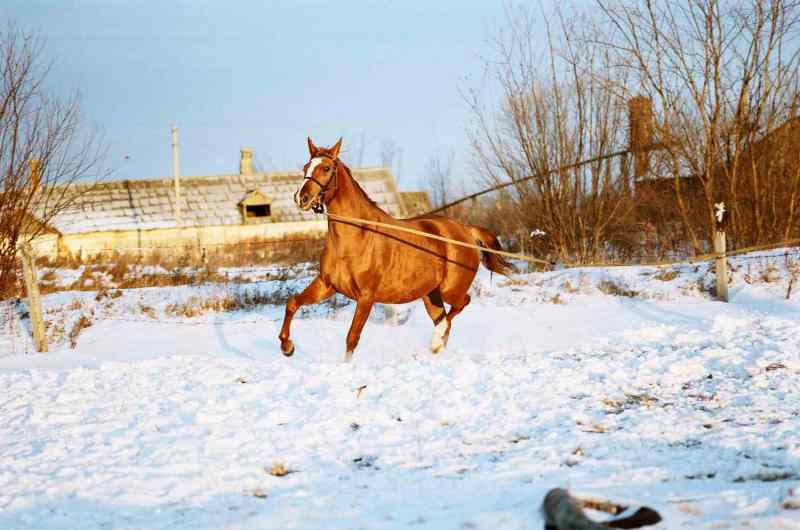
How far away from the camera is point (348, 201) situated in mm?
6195

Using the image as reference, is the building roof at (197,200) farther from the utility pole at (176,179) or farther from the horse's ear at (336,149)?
the horse's ear at (336,149)

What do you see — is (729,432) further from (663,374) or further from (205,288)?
(205,288)

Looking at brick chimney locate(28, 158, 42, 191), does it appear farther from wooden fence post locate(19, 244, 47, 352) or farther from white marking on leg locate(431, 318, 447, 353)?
white marking on leg locate(431, 318, 447, 353)

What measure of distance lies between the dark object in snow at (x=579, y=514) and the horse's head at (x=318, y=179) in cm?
360

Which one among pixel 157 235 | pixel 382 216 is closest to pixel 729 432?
pixel 382 216

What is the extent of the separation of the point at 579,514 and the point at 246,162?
3262 centimetres

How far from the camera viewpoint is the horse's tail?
8109mm

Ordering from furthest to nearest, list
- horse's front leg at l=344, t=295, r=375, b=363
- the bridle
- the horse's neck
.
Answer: horse's front leg at l=344, t=295, r=375, b=363 → the horse's neck → the bridle

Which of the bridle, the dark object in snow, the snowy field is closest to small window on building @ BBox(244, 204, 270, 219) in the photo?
the snowy field

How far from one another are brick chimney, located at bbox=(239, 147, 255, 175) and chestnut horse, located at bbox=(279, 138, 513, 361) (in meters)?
27.3

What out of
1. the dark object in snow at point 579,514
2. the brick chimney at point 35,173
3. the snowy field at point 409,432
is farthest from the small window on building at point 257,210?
the dark object in snow at point 579,514

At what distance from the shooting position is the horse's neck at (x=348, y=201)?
6121 mm

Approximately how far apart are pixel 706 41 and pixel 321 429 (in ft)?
31.6

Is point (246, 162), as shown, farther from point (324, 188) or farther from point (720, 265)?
point (324, 188)
